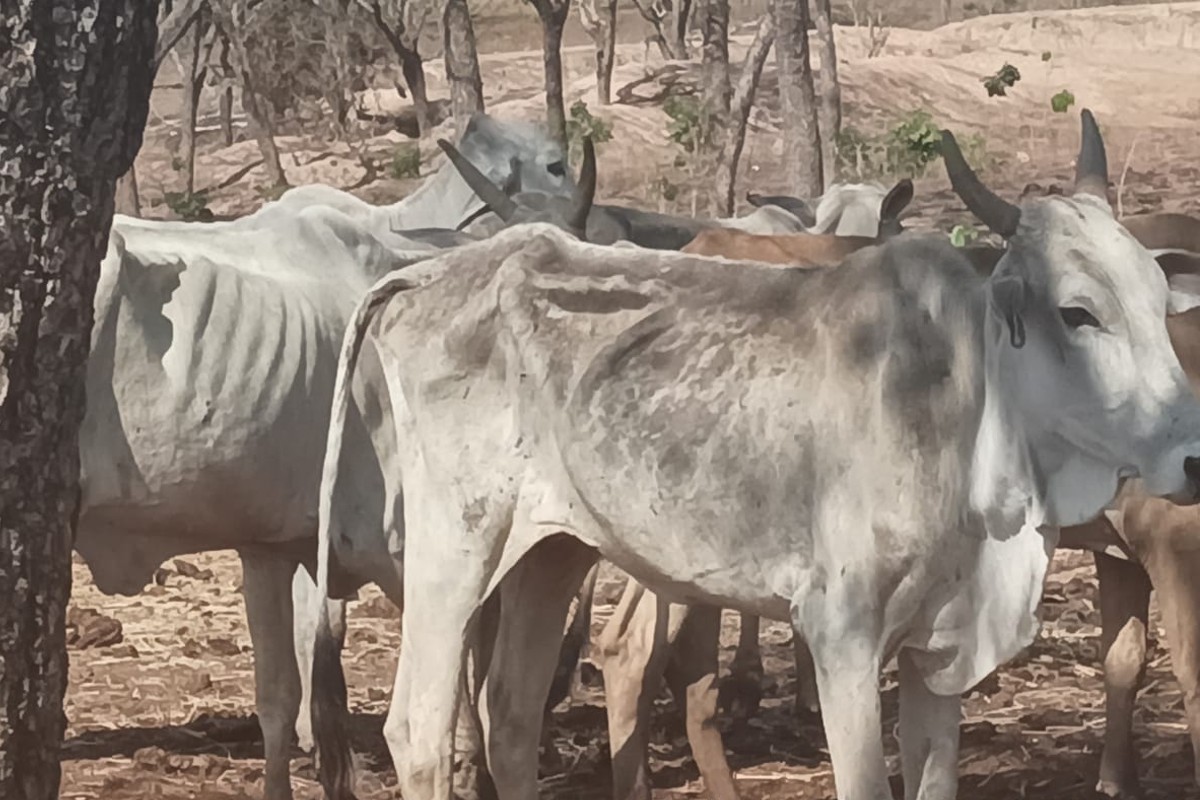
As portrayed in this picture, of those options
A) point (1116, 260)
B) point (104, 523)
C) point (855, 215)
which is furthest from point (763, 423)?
point (855, 215)

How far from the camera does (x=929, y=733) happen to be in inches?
160

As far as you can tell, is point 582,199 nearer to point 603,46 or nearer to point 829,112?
point 829,112

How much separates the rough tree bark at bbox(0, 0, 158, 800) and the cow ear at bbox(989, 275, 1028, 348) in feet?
5.08

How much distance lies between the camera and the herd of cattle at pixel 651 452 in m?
3.70

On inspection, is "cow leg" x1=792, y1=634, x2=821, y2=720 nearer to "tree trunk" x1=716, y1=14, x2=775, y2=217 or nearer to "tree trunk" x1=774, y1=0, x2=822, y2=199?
"tree trunk" x1=774, y1=0, x2=822, y2=199

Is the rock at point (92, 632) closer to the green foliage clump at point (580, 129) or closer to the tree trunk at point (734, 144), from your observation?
the tree trunk at point (734, 144)

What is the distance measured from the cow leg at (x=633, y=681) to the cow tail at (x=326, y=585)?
33.0 inches

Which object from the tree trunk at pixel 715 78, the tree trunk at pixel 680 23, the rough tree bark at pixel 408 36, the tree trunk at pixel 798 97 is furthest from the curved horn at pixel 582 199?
the tree trunk at pixel 680 23

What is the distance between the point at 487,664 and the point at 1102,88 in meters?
25.2

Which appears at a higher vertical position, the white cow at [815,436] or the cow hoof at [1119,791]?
the white cow at [815,436]

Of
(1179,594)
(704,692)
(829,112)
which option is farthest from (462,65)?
(1179,594)

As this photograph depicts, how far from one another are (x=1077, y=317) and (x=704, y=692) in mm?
1911

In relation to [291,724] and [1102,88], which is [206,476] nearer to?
[291,724]

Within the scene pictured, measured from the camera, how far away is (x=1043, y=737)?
589 cm
